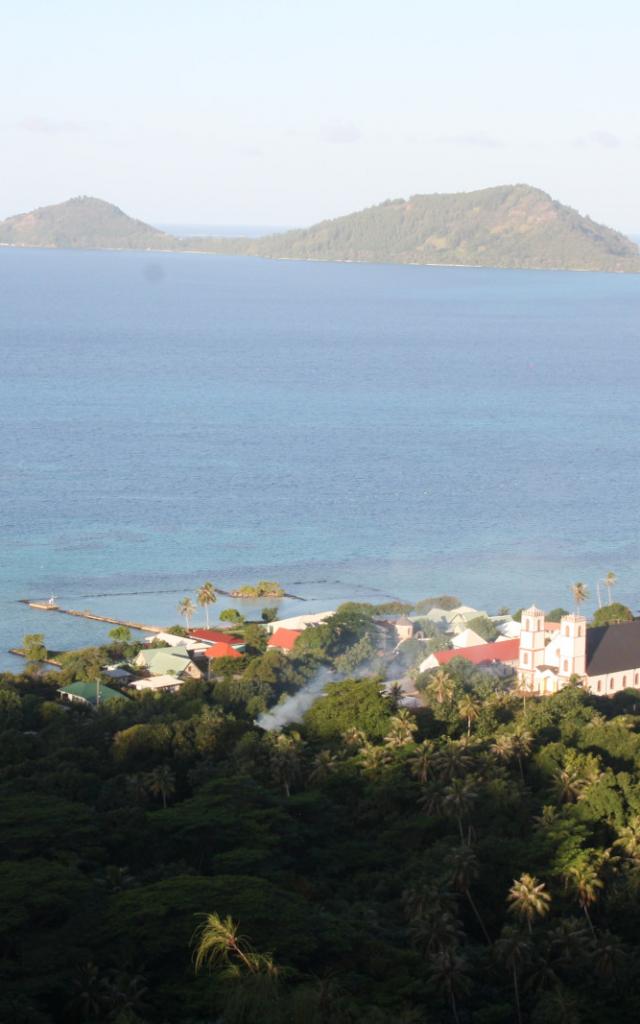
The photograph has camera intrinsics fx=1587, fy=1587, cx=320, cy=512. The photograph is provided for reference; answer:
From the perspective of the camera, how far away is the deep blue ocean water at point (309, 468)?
56.3m

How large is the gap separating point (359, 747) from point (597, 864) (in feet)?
25.3

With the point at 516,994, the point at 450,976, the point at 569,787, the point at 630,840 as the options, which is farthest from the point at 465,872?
the point at 569,787

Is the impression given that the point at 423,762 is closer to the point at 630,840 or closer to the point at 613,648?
the point at 630,840

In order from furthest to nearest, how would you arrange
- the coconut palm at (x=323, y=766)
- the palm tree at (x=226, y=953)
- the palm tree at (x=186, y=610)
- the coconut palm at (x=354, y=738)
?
the palm tree at (x=186, y=610) → the coconut palm at (x=354, y=738) → the coconut palm at (x=323, y=766) → the palm tree at (x=226, y=953)

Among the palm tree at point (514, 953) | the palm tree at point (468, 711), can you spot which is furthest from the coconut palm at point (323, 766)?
the palm tree at point (514, 953)

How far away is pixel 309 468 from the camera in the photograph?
7562cm

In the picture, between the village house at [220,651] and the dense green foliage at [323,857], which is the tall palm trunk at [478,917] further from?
the village house at [220,651]

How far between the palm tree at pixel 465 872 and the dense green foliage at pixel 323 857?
0.18 feet

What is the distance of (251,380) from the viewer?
10762cm

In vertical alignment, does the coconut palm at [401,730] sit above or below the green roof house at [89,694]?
above

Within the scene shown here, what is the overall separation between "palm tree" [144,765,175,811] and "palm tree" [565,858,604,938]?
334 inches

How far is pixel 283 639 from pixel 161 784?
1410cm

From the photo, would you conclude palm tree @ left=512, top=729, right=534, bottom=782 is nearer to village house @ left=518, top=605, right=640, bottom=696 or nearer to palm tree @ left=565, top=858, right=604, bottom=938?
palm tree @ left=565, top=858, right=604, bottom=938

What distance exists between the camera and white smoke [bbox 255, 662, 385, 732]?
39.0 metres
